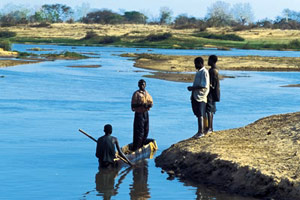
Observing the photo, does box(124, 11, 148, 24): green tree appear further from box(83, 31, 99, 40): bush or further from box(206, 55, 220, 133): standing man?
box(206, 55, 220, 133): standing man

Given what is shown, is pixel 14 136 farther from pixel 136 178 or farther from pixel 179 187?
pixel 179 187

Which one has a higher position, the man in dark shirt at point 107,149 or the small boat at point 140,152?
the man in dark shirt at point 107,149

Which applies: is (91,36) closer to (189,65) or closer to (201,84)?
(189,65)

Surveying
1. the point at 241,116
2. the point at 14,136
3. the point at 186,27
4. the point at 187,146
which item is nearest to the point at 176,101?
the point at 241,116

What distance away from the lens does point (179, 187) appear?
1097cm

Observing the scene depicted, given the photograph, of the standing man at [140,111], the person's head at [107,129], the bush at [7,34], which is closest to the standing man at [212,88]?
the standing man at [140,111]

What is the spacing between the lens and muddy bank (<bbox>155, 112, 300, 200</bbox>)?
10.1 metres

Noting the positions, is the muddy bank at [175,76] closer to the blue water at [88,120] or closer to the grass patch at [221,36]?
the blue water at [88,120]

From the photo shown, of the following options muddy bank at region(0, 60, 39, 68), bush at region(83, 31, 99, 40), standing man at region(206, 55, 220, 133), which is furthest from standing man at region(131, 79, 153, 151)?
bush at region(83, 31, 99, 40)

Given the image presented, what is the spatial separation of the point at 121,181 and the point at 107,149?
758 millimetres

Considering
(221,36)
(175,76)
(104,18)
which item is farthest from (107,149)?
(104,18)

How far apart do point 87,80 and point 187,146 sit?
22.3m

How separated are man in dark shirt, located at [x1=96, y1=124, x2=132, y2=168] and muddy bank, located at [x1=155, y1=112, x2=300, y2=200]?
1.06 meters

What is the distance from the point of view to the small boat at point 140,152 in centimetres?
1253
